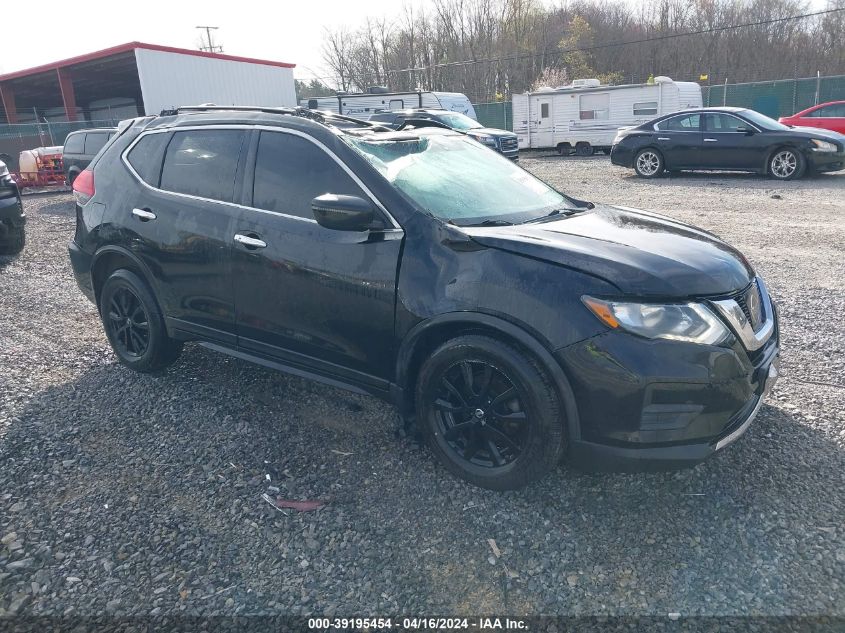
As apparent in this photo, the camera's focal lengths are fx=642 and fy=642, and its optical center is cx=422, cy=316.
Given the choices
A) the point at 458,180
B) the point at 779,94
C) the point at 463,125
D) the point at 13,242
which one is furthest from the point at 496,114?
the point at 458,180

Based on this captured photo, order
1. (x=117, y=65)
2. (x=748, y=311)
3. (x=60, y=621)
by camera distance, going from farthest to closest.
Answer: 1. (x=117, y=65)
2. (x=748, y=311)
3. (x=60, y=621)

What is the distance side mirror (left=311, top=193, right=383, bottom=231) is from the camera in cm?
315

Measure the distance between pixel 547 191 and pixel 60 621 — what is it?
3453mm

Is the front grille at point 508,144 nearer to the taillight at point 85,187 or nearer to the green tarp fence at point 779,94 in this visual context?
the green tarp fence at point 779,94

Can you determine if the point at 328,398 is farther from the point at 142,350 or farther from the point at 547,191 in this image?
the point at 547,191

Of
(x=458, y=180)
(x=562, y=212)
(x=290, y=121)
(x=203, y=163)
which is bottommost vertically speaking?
(x=562, y=212)

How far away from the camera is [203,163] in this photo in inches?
160

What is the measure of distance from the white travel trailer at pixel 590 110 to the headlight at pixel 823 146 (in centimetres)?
960

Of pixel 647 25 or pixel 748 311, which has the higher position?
pixel 647 25

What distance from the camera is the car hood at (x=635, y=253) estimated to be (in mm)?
2764

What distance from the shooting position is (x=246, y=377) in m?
4.60

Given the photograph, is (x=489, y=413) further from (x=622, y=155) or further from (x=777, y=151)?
(x=622, y=155)

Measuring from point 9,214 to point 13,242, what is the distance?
50 centimetres

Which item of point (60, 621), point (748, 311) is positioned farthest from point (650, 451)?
point (60, 621)
